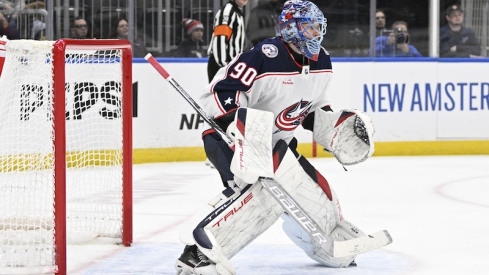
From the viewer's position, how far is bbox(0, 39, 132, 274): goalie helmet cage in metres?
2.85

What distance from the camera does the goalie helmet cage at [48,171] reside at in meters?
2.85

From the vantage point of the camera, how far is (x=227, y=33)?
19.4 feet

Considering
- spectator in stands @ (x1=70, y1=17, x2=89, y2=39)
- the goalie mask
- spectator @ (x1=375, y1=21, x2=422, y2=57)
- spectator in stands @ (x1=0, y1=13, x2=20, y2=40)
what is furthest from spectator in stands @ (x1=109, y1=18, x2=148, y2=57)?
the goalie mask

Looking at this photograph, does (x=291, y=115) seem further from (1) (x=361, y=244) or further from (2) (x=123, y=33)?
(2) (x=123, y=33)

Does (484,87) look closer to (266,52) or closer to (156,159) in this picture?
(156,159)

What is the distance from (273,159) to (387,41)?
444cm

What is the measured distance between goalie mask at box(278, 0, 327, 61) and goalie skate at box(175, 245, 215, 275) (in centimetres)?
69

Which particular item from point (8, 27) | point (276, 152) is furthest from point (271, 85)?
point (8, 27)

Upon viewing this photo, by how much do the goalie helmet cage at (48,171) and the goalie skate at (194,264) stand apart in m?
0.37

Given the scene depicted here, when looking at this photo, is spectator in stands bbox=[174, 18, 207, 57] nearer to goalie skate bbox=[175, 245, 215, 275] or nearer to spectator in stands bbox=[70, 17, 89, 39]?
spectator in stands bbox=[70, 17, 89, 39]

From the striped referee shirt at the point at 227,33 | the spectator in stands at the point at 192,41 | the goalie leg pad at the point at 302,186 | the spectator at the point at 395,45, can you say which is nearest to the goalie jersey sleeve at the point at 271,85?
the goalie leg pad at the point at 302,186

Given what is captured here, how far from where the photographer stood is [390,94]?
7.01 m

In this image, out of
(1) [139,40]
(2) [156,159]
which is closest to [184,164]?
(2) [156,159]

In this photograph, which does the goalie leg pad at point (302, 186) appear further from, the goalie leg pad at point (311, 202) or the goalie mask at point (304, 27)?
the goalie mask at point (304, 27)
